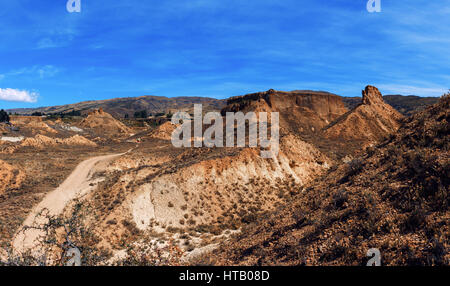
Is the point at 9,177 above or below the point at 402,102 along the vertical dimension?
below

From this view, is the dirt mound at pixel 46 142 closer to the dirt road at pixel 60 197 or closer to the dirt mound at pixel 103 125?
the dirt road at pixel 60 197

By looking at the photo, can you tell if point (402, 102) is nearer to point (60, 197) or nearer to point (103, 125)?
point (103, 125)

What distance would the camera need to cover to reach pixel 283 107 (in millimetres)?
52688

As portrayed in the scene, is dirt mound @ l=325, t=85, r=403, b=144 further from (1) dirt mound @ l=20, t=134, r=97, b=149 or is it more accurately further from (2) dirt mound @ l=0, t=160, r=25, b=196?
(1) dirt mound @ l=20, t=134, r=97, b=149

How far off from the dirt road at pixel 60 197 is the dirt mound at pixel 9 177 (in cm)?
428

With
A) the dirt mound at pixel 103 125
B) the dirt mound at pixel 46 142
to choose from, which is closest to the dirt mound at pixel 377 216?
the dirt mound at pixel 46 142

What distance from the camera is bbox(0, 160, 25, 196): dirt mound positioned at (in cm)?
2573

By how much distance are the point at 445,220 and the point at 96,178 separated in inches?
1100

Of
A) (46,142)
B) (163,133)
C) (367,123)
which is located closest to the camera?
(367,123)

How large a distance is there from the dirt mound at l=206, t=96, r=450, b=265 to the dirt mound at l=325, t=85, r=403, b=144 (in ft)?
103

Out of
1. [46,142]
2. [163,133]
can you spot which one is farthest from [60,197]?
[163,133]

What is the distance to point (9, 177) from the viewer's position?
1056 inches

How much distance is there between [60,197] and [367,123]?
1715 inches
